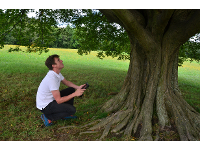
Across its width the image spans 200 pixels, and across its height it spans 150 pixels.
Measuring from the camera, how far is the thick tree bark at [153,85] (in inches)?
133

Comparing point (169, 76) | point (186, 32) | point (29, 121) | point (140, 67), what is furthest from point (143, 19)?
point (29, 121)

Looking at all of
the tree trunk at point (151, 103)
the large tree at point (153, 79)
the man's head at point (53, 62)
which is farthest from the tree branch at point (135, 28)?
the man's head at point (53, 62)

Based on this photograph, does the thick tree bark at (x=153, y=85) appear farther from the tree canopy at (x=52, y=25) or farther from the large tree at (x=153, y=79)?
the tree canopy at (x=52, y=25)

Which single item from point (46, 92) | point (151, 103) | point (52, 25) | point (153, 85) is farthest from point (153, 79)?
point (52, 25)

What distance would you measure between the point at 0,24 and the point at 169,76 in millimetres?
7569

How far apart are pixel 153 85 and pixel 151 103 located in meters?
0.47

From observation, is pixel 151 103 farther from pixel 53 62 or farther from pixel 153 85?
pixel 53 62

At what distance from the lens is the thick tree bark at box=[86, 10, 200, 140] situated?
3.37m

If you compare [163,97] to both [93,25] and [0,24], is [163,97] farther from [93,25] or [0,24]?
[0,24]

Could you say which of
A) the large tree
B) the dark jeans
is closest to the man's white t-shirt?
the dark jeans

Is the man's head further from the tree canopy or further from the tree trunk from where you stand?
the tree canopy

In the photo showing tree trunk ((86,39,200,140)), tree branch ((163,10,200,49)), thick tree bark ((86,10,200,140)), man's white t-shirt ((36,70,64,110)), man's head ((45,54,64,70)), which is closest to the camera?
tree branch ((163,10,200,49))

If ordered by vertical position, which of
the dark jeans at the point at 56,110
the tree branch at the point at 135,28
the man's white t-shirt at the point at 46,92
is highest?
the tree branch at the point at 135,28

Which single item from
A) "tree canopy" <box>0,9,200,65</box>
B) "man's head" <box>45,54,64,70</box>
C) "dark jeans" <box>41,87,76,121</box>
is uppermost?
"tree canopy" <box>0,9,200,65</box>
